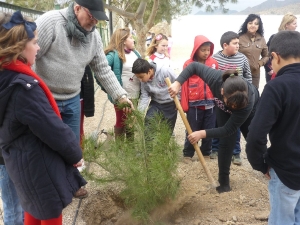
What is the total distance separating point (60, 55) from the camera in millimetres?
2537

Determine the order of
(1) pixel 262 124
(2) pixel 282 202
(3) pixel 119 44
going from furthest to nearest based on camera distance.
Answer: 1. (3) pixel 119 44
2. (2) pixel 282 202
3. (1) pixel 262 124

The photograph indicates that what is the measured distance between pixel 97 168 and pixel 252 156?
196cm

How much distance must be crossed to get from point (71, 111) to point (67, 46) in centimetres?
55

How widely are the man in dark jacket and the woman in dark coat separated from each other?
1.07 m

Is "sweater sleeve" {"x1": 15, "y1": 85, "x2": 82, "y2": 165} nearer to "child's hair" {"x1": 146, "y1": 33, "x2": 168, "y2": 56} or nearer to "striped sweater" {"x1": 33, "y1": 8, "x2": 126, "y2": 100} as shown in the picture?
"striped sweater" {"x1": 33, "y1": 8, "x2": 126, "y2": 100}

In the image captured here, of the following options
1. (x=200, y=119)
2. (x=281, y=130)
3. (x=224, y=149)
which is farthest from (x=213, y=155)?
(x=281, y=130)

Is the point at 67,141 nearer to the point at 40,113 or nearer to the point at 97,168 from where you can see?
the point at 40,113

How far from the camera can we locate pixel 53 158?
188cm

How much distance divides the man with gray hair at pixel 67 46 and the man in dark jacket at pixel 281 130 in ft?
4.03

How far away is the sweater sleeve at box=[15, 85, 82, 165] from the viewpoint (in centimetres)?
171

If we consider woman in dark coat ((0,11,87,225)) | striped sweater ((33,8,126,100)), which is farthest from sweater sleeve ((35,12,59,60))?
woman in dark coat ((0,11,87,225))

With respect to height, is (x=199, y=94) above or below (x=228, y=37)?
below

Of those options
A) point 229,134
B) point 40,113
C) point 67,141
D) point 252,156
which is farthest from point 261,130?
point 40,113

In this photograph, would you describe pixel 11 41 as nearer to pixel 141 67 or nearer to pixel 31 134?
pixel 31 134
